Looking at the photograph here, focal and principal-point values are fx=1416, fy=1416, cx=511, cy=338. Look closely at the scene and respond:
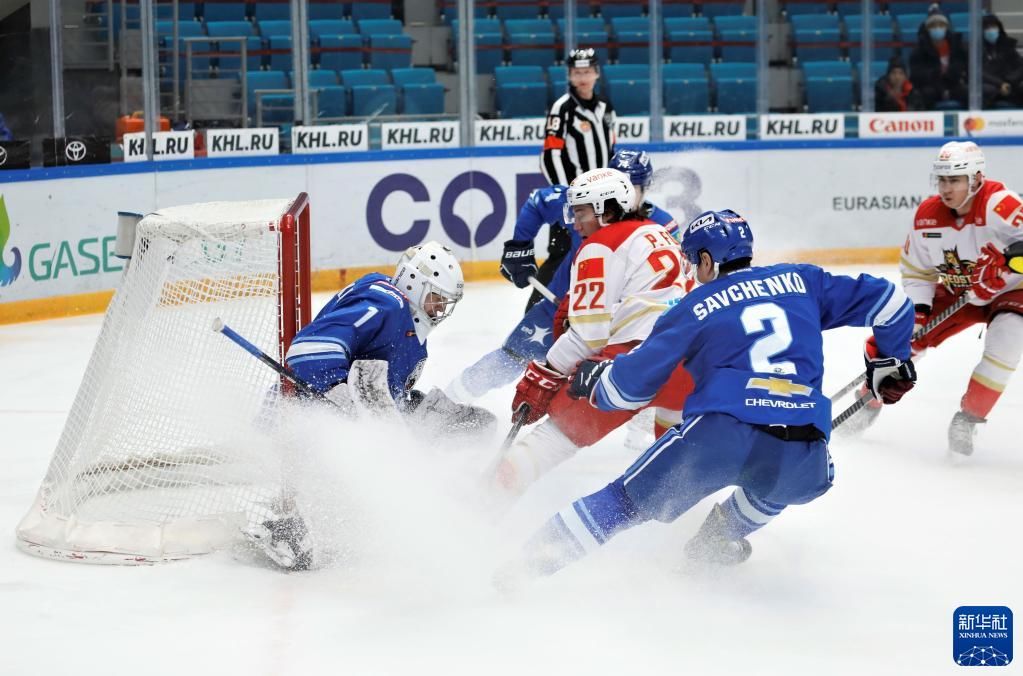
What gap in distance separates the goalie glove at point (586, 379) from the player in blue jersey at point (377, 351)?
18.1 inches

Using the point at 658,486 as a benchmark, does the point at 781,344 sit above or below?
above

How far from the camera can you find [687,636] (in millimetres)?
2953

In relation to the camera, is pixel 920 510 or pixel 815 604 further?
pixel 920 510

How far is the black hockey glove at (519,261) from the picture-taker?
4992 millimetres

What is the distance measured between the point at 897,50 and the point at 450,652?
754 centimetres

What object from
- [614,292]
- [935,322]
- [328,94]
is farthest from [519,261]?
[328,94]

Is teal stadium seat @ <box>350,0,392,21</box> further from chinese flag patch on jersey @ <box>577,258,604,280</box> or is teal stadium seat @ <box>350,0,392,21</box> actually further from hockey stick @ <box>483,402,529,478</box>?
hockey stick @ <box>483,402,529,478</box>

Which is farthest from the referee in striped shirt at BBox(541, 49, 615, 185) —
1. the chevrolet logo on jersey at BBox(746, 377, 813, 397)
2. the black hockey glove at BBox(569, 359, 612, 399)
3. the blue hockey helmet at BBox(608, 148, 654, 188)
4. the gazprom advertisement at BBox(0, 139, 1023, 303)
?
the chevrolet logo on jersey at BBox(746, 377, 813, 397)

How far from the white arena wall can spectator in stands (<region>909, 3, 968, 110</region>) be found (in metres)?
0.31

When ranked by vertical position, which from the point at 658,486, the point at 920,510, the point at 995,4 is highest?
the point at 995,4

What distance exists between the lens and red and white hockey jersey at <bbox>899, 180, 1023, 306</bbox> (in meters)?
4.63

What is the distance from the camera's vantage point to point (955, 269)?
477 cm

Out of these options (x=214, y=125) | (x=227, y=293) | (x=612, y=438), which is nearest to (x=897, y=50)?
(x=214, y=125)

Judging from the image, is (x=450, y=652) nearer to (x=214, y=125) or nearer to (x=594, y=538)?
(x=594, y=538)
